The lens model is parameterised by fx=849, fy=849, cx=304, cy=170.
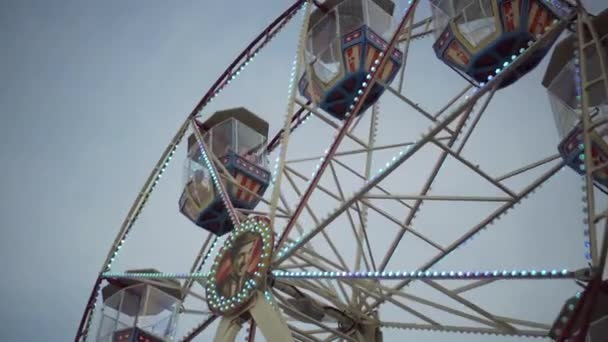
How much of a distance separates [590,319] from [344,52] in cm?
610

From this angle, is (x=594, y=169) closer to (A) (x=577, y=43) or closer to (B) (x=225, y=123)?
(A) (x=577, y=43)

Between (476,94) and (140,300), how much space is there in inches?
346

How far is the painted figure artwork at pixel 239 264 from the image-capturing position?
1025cm

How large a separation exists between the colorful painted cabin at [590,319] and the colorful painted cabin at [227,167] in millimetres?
6363

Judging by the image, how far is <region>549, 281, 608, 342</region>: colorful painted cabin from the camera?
6977mm

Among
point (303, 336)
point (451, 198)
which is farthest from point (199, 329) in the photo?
point (451, 198)

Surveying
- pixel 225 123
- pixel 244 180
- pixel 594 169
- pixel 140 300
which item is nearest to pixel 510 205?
pixel 594 169

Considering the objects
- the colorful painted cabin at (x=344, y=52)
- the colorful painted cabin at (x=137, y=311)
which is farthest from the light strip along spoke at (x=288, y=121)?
the colorful painted cabin at (x=137, y=311)

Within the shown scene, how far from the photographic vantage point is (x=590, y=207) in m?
7.00

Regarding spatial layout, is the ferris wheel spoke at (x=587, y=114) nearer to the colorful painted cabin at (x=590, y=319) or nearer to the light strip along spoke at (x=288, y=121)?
the colorful painted cabin at (x=590, y=319)

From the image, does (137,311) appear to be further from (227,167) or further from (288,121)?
(288,121)

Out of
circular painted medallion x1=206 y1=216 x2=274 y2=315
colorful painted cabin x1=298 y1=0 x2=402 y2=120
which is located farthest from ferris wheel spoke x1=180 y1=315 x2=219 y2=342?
colorful painted cabin x1=298 y1=0 x2=402 y2=120

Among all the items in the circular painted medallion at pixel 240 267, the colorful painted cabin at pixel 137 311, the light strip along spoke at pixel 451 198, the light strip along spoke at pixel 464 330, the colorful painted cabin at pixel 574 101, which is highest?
the colorful painted cabin at pixel 574 101

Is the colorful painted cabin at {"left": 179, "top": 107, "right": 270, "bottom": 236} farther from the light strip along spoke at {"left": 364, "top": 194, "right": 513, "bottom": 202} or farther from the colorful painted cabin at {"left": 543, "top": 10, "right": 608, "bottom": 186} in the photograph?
the colorful painted cabin at {"left": 543, "top": 10, "right": 608, "bottom": 186}
